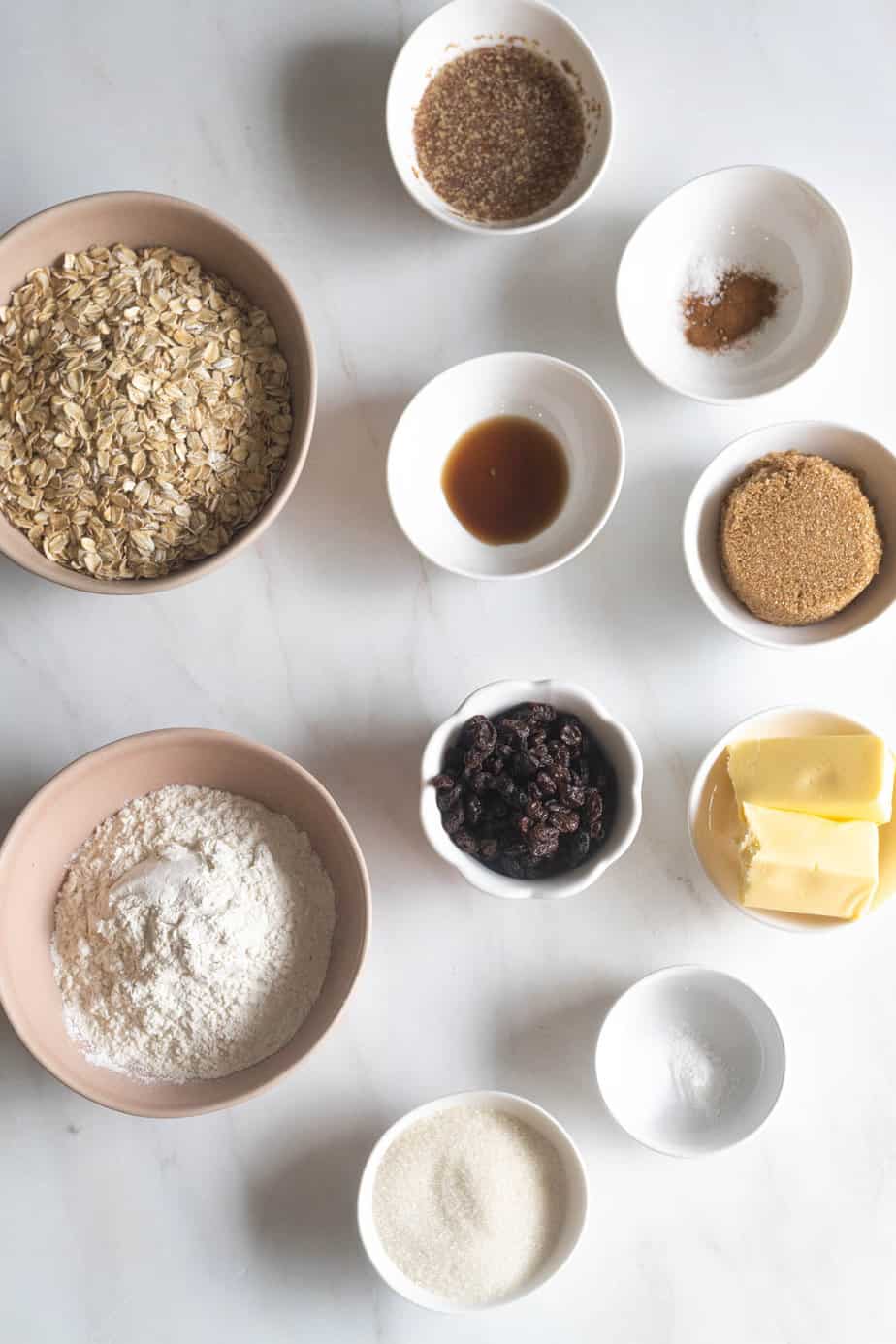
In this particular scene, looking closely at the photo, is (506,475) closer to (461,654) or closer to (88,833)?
(461,654)

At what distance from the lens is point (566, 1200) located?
1786 mm

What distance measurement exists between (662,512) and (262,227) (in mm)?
877

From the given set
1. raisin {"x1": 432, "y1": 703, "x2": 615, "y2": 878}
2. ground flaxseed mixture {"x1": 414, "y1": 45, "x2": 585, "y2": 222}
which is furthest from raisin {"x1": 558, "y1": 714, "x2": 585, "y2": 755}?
ground flaxseed mixture {"x1": 414, "y1": 45, "x2": 585, "y2": 222}

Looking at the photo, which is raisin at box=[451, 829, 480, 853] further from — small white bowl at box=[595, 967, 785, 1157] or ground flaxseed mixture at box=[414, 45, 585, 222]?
ground flaxseed mixture at box=[414, 45, 585, 222]

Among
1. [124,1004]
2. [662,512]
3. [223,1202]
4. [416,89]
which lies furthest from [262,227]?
[223,1202]

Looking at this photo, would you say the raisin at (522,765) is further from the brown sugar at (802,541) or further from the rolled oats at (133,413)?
the rolled oats at (133,413)

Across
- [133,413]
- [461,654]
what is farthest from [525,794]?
[133,413]

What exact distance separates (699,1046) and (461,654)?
79 cm

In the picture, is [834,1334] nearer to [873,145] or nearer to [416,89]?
[873,145]

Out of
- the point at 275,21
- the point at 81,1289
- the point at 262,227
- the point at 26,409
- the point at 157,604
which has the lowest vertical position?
the point at 81,1289

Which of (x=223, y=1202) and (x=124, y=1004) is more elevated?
(x=124, y=1004)

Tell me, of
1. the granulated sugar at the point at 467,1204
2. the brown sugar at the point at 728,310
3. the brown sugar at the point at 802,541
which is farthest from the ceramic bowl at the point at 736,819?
the brown sugar at the point at 728,310

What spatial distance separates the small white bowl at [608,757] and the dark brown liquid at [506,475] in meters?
0.34

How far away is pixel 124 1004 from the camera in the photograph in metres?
1.67
